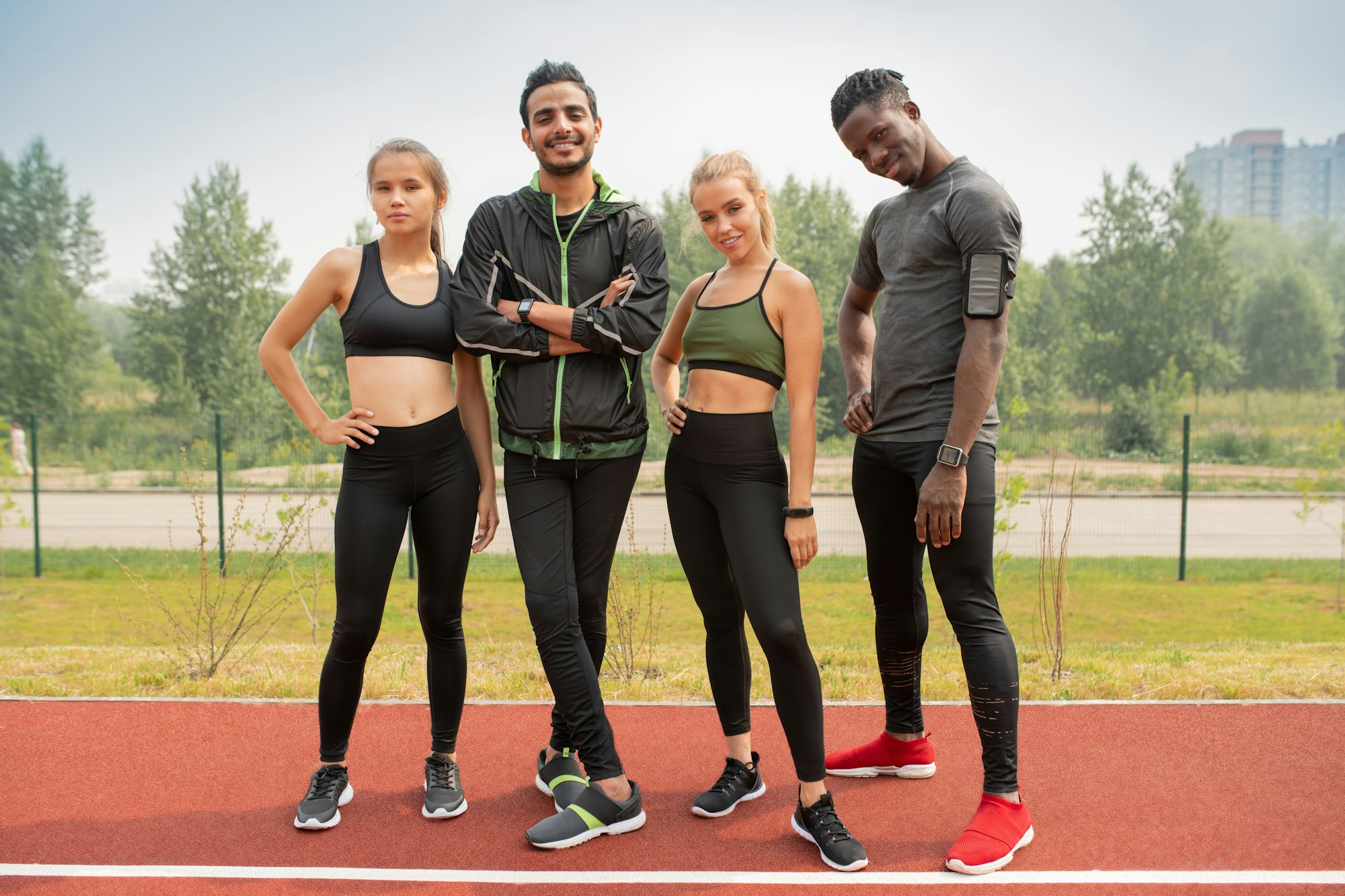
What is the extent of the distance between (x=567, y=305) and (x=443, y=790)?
173 cm

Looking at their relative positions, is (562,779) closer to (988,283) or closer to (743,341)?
(743,341)

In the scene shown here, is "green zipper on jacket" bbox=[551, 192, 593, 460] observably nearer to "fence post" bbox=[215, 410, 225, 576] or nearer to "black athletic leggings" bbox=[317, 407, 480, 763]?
"black athletic leggings" bbox=[317, 407, 480, 763]

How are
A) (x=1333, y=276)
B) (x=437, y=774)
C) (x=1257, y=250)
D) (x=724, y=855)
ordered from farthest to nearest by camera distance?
(x=1257, y=250), (x=1333, y=276), (x=437, y=774), (x=724, y=855)

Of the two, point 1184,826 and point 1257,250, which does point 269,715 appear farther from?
point 1257,250

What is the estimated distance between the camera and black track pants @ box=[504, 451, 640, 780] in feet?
10.1

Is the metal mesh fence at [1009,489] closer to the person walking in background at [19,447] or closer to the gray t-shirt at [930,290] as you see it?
the person walking in background at [19,447]

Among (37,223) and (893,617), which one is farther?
(37,223)

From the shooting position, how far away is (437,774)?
336 centimetres

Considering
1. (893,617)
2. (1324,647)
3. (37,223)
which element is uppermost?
(37,223)

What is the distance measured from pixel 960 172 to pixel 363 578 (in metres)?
2.32

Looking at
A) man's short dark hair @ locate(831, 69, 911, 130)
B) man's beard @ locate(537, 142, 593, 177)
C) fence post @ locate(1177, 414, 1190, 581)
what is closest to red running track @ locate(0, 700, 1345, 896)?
man's beard @ locate(537, 142, 593, 177)

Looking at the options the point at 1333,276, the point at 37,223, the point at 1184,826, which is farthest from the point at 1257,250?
the point at 1184,826

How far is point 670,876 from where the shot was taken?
2855mm

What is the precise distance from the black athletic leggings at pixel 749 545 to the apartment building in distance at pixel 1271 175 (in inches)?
6406
